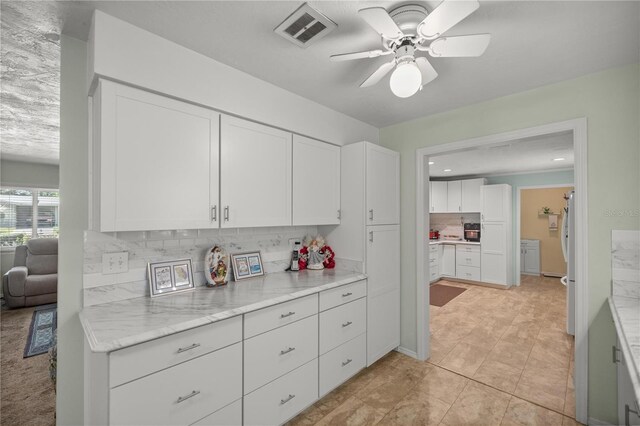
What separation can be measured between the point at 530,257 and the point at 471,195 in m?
2.49

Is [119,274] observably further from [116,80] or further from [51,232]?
A: [51,232]

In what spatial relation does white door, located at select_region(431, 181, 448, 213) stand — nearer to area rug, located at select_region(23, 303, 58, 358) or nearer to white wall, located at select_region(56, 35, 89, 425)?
white wall, located at select_region(56, 35, 89, 425)

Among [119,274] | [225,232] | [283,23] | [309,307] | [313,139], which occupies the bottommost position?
[309,307]

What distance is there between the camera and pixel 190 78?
1.81 m

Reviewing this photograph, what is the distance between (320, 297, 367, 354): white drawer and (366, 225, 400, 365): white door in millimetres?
110

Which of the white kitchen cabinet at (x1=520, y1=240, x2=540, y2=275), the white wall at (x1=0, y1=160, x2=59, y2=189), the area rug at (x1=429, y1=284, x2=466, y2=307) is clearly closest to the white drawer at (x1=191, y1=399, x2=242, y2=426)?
the area rug at (x1=429, y1=284, x2=466, y2=307)

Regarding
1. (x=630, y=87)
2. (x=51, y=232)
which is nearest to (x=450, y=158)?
(x=630, y=87)

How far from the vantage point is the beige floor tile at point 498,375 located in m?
2.53

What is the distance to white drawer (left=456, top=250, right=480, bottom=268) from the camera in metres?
6.27

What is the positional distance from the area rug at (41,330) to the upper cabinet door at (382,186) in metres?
3.47

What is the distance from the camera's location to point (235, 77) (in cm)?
205

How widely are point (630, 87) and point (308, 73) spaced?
218cm

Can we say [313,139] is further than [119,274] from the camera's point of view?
Yes

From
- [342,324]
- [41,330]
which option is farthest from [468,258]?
[41,330]
